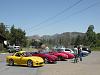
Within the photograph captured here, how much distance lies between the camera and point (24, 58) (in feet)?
77.9

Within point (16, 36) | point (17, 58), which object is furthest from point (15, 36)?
point (17, 58)

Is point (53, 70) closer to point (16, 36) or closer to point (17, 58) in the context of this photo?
point (17, 58)

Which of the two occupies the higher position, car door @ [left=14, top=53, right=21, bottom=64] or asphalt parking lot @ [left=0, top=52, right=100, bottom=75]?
car door @ [left=14, top=53, right=21, bottom=64]

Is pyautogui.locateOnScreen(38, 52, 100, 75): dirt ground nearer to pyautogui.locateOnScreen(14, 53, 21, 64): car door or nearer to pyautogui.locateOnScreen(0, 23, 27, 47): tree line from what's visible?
pyautogui.locateOnScreen(14, 53, 21, 64): car door

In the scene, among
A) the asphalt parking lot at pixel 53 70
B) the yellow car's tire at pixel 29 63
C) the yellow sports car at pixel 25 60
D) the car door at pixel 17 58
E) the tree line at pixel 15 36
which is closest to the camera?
the asphalt parking lot at pixel 53 70

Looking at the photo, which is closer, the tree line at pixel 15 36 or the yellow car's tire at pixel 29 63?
the yellow car's tire at pixel 29 63

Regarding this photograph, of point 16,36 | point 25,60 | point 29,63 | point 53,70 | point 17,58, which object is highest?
point 16,36

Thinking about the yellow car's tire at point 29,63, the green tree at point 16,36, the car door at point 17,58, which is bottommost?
the yellow car's tire at point 29,63

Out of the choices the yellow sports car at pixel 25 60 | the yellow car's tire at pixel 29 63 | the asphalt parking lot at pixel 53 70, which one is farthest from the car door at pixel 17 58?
the asphalt parking lot at pixel 53 70

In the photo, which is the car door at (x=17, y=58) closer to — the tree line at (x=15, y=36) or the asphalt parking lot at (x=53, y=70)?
the asphalt parking lot at (x=53, y=70)

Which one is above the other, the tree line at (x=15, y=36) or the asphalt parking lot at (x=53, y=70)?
the tree line at (x=15, y=36)

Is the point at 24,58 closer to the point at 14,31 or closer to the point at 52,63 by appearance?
the point at 52,63

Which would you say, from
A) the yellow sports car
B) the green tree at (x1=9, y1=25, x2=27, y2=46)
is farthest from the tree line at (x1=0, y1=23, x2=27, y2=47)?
the yellow sports car

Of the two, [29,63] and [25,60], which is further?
[25,60]
